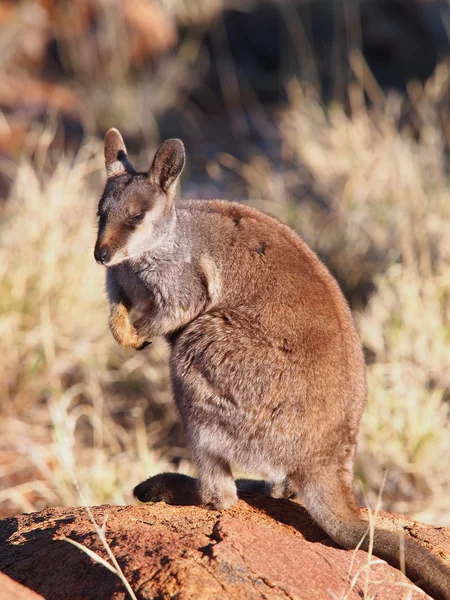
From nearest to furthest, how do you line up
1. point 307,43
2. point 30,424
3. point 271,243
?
point 271,243 < point 30,424 < point 307,43

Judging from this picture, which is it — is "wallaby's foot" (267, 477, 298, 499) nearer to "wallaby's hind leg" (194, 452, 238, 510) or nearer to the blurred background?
"wallaby's hind leg" (194, 452, 238, 510)

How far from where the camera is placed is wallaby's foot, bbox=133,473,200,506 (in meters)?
4.41

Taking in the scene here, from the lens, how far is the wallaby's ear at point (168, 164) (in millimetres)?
4348

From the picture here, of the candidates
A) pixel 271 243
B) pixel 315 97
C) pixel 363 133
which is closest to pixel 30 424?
pixel 271 243

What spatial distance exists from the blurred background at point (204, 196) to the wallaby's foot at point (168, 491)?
64 centimetres

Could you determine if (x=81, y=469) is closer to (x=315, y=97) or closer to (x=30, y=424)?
(x=30, y=424)

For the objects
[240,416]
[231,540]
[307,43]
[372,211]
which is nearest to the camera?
[231,540]

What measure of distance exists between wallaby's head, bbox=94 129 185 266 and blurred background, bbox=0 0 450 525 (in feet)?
4.42

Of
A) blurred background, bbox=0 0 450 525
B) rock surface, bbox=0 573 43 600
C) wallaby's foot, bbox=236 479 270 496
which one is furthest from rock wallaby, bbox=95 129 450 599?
rock surface, bbox=0 573 43 600

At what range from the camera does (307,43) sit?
700 inches

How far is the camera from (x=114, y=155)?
4777 mm

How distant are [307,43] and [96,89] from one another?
4412 mm

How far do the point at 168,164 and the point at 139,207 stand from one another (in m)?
0.25

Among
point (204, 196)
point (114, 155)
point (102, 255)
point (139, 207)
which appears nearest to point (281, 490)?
point (102, 255)
